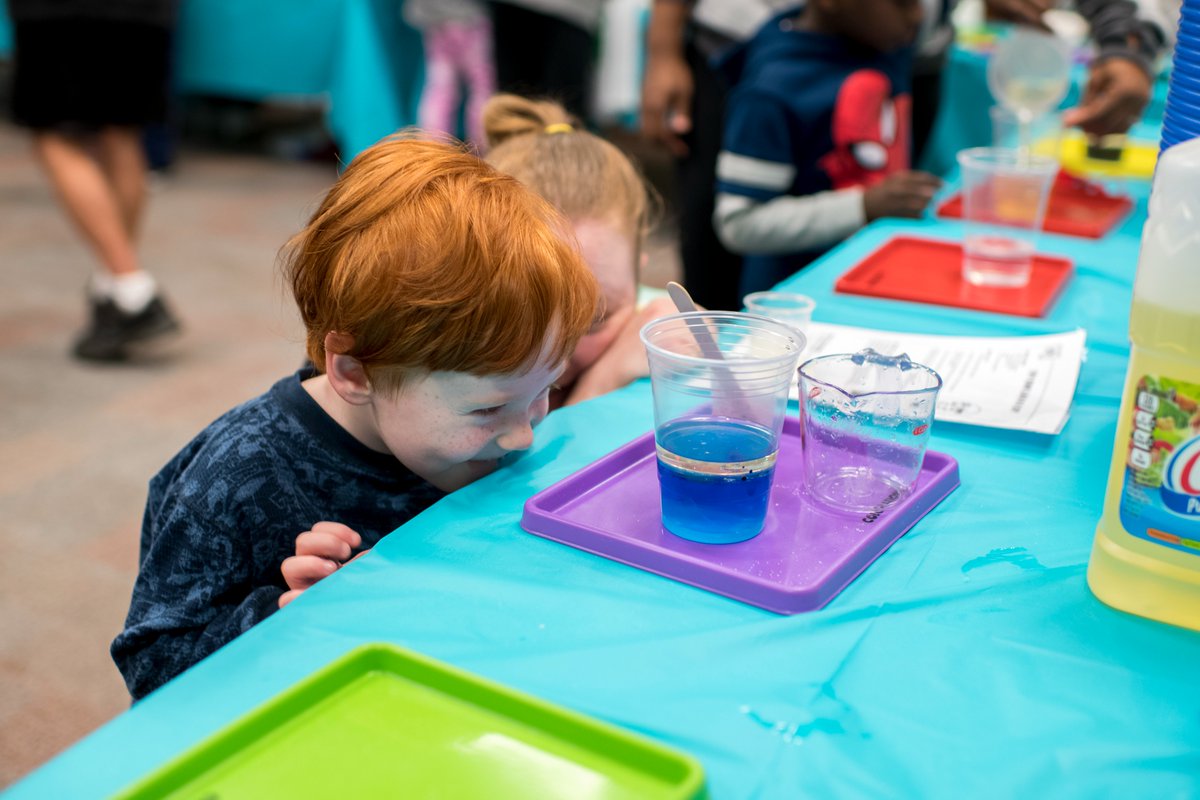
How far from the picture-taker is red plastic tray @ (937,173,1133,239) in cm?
166

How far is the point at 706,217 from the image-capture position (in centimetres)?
235

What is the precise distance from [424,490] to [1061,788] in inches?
24.0

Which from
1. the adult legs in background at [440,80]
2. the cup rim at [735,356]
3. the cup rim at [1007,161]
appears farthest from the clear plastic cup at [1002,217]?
the adult legs in background at [440,80]

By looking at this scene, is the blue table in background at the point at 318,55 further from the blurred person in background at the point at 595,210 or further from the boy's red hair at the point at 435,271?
the boy's red hair at the point at 435,271

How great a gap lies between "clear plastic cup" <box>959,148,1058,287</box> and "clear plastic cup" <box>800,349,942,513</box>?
594 mm

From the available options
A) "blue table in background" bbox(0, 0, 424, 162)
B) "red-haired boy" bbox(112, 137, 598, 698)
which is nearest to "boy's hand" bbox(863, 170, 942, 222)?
"red-haired boy" bbox(112, 137, 598, 698)

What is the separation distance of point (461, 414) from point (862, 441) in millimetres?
317

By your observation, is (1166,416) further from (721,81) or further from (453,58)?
(453,58)

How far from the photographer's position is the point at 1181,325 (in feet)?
2.08

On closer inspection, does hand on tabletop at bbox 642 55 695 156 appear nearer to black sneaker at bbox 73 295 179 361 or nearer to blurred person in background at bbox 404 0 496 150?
blurred person in background at bbox 404 0 496 150

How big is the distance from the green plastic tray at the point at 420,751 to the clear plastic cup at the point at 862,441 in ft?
1.14

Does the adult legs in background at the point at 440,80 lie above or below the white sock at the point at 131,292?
above

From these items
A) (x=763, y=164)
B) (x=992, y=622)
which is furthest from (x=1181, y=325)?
(x=763, y=164)

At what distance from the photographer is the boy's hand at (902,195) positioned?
5.59 feet
